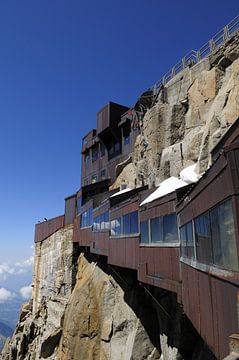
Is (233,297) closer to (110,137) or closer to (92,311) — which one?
(92,311)

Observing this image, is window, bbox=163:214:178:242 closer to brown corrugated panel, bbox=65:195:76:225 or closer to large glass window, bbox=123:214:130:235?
large glass window, bbox=123:214:130:235

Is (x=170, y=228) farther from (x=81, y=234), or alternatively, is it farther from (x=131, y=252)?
(x=81, y=234)

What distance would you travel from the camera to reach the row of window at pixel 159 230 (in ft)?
34.3

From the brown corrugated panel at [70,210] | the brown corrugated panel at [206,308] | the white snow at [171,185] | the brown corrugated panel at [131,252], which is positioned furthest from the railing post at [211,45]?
the brown corrugated panel at [206,308]

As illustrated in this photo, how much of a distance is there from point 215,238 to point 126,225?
11.3 meters

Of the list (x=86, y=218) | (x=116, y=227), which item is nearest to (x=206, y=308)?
(x=116, y=227)

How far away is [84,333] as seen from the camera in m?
23.3

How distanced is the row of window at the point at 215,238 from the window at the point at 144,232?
5.05 m

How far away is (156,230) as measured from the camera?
12070 millimetres

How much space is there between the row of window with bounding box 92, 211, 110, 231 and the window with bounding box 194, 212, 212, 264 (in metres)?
14.4

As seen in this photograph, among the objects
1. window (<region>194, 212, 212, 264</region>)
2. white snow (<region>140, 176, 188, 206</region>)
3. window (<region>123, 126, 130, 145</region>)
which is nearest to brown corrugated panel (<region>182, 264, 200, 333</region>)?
window (<region>194, 212, 212, 264</region>)

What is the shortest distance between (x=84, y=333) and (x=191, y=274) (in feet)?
61.0

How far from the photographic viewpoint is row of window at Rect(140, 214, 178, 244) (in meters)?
10.4

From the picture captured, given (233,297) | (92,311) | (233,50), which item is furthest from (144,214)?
(233,50)
